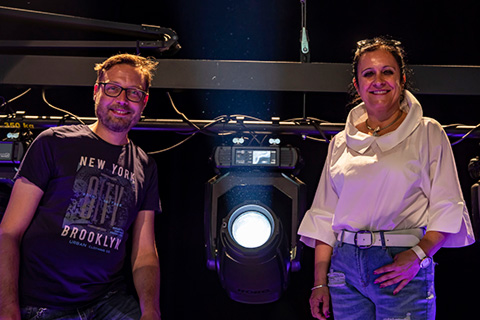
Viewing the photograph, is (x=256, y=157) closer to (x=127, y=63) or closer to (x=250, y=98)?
(x=127, y=63)

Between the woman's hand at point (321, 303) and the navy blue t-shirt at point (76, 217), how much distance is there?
70 cm

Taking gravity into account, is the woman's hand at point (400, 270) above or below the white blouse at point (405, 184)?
below

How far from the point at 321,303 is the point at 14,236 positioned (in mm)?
1062

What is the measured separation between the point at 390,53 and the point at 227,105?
1230 mm

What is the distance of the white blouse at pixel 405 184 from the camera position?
155 cm

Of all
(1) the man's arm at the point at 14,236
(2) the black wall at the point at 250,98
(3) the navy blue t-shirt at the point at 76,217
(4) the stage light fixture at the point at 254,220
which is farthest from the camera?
(2) the black wall at the point at 250,98

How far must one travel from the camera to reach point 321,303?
172 cm

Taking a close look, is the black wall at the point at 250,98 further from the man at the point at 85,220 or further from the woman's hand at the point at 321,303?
the woman's hand at the point at 321,303

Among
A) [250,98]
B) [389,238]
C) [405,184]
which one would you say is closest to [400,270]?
[389,238]

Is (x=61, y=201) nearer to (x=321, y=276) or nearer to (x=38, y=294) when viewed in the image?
(x=38, y=294)

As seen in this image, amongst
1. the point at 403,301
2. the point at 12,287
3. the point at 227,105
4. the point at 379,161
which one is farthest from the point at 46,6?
the point at 403,301

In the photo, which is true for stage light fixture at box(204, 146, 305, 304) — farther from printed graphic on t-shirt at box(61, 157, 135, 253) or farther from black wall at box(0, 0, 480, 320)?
black wall at box(0, 0, 480, 320)

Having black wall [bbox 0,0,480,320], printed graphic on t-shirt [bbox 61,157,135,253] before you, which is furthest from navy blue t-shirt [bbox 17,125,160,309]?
black wall [bbox 0,0,480,320]

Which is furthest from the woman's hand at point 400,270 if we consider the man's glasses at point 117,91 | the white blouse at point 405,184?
the man's glasses at point 117,91
